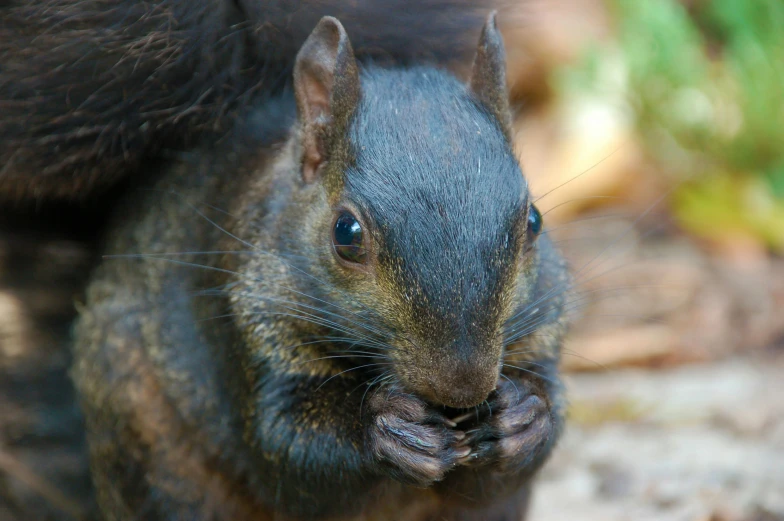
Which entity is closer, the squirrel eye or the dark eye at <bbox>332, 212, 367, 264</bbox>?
the dark eye at <bbox>332, 212, 367, 264</bbox>

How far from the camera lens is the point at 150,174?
4016 millimetres

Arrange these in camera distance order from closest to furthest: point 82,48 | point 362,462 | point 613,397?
point 362,462
point 82,48
point 613,397

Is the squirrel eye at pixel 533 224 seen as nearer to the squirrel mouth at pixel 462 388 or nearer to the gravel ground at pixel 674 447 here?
the squirrel mouth at pixel 462 388

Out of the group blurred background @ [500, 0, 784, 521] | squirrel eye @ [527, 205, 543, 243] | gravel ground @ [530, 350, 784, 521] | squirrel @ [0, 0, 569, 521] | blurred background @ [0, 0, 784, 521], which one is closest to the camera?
squirrel @ [0, 0, 569, 521]

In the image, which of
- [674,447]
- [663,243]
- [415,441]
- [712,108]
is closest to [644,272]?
[663,243]

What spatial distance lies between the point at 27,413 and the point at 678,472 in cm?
282

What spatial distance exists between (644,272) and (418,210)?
3738 millimetres

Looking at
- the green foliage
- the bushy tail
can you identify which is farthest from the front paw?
the green foliage

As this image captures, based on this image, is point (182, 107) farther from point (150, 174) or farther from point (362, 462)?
point (362, 462)

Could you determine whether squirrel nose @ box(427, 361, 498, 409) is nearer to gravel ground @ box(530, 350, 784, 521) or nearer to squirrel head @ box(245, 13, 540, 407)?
squirrel head @ box(245, 13, 540, 407)

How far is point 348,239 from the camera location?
302 centimetres

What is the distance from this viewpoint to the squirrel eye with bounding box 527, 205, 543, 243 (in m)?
3.12

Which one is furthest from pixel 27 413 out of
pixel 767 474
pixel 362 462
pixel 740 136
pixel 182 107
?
pixel 740 136

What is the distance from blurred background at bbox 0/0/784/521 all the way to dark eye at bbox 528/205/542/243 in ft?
2.21
